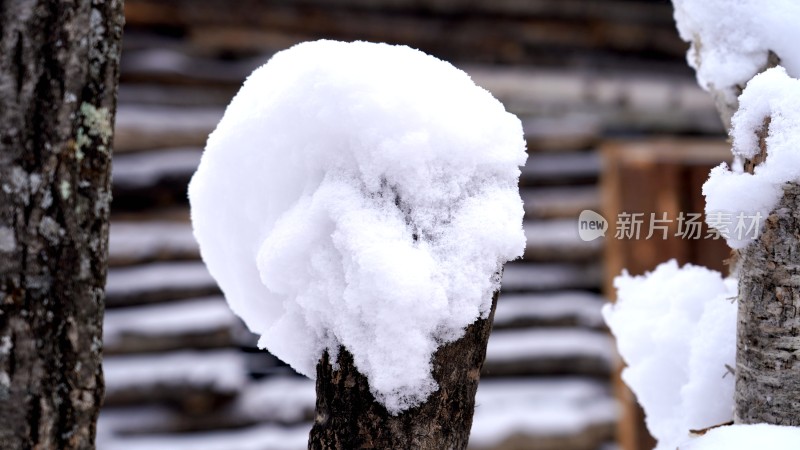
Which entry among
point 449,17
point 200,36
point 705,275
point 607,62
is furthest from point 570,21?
point 705,275

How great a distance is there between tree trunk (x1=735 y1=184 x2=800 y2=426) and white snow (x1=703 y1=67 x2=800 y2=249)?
2cm

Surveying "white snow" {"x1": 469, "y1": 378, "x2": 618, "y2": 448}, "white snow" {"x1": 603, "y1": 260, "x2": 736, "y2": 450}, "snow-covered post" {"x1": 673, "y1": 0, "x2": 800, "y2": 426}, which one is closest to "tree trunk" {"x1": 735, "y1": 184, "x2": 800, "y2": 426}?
"snow-covered post" {"x1": 673, "y1": 0, "x2": 800, "y2": 426}

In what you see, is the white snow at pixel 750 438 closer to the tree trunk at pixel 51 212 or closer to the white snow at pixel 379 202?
the white snow at pixel 379 202

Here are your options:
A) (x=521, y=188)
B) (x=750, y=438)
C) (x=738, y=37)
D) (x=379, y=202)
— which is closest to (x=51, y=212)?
(x=379, y=202)

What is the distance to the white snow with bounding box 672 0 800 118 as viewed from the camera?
3.76ft

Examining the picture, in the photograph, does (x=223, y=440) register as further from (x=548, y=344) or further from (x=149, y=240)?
(x=548, y=344)

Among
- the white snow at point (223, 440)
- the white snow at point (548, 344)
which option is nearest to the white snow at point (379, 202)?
the white snow at point (223, 440)

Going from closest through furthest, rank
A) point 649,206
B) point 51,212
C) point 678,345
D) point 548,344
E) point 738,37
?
point 51,212 → point 738,37 → point 678,345 → point 649,206 → point 548,344

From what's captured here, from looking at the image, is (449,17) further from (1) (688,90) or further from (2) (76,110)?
(2) (76,110)

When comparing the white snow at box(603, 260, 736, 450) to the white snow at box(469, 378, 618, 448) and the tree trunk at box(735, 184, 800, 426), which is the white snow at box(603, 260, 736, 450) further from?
the white snow at box(469, 378, 618, 448)

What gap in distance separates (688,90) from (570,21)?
0.70m

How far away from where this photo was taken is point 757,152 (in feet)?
3.27

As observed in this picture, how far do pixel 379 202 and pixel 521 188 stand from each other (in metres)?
3.06

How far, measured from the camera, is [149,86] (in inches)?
139
